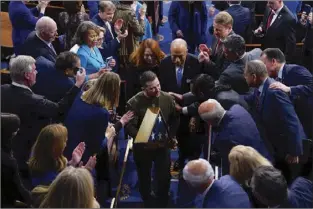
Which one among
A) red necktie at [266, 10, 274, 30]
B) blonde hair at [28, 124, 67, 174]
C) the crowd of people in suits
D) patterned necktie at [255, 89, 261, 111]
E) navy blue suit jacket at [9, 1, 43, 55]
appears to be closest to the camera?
the crowd of people in suits

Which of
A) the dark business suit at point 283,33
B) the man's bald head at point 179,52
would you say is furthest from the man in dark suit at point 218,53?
the dark business suit at point 283,33

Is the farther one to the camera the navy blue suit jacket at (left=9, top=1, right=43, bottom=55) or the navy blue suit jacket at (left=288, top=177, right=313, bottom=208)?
the navy blue suit jacket at (left=9, top=1, right=43, bottom=55)

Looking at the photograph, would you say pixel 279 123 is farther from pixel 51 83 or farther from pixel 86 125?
pixel 51 83

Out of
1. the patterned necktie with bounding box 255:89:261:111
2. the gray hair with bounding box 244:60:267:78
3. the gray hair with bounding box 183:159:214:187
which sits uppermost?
the gray hair with bounding box 244:60:267:78

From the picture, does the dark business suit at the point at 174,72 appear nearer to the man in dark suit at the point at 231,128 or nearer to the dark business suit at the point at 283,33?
the man in dark suit at the point at 231,128

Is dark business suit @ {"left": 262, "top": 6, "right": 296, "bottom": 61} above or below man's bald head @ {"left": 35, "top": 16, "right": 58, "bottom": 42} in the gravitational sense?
below

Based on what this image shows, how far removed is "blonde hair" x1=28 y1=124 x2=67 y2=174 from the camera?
3.99m

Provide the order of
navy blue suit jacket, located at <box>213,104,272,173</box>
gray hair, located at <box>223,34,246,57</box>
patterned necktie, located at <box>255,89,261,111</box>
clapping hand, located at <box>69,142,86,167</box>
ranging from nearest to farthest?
clapping hand, located at <box>69,142,86,167</box>
navy blue suit jacket, located at <box>213,104,272,173</box>
patterned necktie, located at <box>255,89,261,111</box>
gray hair, located at <box>223,34,246,57</box>

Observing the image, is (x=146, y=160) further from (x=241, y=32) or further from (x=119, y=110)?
(x=241, y=32)

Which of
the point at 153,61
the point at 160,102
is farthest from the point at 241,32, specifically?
the point at 160,102

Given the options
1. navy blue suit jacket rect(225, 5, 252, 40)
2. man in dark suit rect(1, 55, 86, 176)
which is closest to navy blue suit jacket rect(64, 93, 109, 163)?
man in dark suit rect(1, 55, 86, 176)

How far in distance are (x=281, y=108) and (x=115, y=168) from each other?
1.94 metres

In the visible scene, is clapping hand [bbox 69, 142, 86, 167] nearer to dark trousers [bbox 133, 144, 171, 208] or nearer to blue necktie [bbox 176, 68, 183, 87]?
dark trousers [bbox 133, 144, 171, 208]

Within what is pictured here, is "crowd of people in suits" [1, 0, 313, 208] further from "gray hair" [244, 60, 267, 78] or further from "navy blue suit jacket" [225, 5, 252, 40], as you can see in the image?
"navy blue suit jacket" [225, 5, 252, 40]
